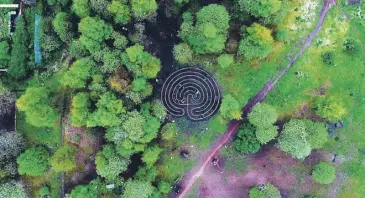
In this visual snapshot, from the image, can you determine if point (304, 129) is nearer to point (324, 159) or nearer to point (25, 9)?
point (324, 159)

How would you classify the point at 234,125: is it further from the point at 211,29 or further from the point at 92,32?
the point at 92,32

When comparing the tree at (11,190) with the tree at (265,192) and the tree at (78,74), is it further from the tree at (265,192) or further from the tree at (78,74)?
the tree at (265,192)

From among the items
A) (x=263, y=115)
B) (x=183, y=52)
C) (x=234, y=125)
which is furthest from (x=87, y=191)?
(x=263, y=115)

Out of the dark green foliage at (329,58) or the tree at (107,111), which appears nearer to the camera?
the tree at (107,111)

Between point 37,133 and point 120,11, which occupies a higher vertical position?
point 120,11

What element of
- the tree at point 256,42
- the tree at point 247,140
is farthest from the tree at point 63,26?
the tree at point 247,140
